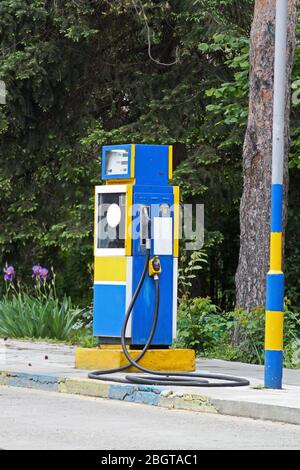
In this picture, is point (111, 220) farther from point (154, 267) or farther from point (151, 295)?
point (151, 295)

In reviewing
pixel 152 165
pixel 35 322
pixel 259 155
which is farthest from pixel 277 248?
pixel 35 322

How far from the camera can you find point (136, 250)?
14.5 metres

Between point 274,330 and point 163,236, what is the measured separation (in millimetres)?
2395

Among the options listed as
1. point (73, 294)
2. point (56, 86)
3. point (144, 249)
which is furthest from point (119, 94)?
point (144, 249)

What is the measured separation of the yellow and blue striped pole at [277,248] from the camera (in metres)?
12.8

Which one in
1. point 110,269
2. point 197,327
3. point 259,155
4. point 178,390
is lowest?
point 178,390

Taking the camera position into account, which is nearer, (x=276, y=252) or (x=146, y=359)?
(x=276, y=252)

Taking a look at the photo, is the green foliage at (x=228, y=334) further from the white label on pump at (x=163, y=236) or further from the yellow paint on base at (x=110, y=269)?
the yellow paint on base at (x=110, y=269)

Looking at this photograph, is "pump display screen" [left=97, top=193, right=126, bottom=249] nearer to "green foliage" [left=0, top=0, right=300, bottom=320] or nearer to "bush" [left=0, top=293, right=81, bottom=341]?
"bush" [left=0, top=293, right=81, bottom=341]

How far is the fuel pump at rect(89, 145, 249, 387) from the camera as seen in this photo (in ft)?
47.3

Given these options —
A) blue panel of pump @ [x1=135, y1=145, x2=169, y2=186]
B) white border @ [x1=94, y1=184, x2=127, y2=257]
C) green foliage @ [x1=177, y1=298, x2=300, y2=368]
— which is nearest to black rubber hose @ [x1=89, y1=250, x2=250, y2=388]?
white border @ [x1=94, y1=184, x2=127, y2=257]

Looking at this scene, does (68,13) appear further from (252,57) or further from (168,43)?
(252,57)

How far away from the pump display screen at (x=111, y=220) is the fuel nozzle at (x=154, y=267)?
15.6 inches

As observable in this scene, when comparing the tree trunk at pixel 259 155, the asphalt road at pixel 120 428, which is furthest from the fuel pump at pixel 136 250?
the tree trunk at pixel 259 155
